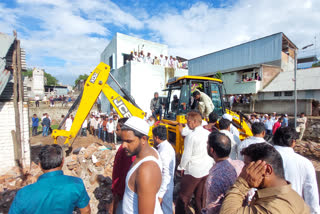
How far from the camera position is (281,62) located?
1777 centimetres

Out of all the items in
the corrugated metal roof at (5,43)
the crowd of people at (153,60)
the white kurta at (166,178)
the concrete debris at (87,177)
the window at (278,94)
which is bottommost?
the concrete debris at (87,177)

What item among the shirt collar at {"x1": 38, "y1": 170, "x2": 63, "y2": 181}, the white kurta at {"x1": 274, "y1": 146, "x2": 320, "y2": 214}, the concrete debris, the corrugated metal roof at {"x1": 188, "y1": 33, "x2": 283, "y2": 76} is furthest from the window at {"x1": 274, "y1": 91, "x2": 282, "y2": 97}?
the shirt collar at {"x1": 38, "y1": 170, "x2": 63, "y2": 181}

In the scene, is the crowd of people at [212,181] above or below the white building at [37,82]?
below

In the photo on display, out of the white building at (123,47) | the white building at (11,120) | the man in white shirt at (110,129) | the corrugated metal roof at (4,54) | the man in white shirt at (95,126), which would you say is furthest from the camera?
the white building at (123,47)

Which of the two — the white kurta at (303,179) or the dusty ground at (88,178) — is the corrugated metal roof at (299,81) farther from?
the white kurta at (303,179)

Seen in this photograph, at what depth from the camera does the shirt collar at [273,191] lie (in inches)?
38.0

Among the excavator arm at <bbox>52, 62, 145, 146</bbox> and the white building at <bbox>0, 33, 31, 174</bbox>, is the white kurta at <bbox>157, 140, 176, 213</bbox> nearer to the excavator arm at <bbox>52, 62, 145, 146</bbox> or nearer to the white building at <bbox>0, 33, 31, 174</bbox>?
the excavator arm at <bbox>52, 62, 145, 146</bbox>

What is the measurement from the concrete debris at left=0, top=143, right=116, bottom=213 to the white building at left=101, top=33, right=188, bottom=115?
7636mm

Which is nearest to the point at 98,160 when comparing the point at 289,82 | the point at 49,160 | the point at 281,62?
the point at 49,160

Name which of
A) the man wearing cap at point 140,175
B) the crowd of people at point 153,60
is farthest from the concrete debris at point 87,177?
the crowd of people at point 153,60

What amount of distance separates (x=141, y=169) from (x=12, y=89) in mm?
6075

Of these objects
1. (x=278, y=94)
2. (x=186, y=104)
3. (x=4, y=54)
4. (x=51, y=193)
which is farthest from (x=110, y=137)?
(x=278, y=94)

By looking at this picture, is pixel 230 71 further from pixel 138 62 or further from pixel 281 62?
pixel 138 62

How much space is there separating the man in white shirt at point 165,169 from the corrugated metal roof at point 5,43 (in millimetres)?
5367
